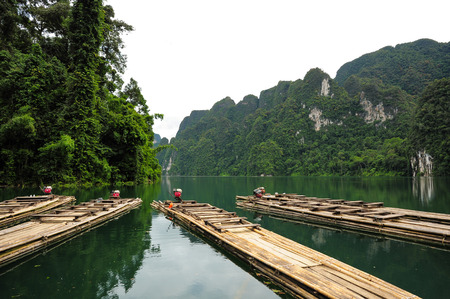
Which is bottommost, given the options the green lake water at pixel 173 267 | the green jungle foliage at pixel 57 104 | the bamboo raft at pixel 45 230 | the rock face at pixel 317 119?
the green lake water at pixel 173 267

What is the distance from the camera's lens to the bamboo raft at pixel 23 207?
10.7 metres

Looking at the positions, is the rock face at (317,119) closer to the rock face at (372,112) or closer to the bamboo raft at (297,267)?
the rock face at (372,112)

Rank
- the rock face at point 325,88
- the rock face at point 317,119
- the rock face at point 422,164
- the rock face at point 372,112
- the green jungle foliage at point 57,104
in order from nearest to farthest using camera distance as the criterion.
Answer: the green jungle foliage at point 57,104 < the rock face at point 422,164 < the rock face at point 372,112 < the rock face at point 317,119 < the rock face at point 325,88

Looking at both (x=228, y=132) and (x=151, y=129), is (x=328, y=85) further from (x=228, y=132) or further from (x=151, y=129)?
(x=151, y=129)

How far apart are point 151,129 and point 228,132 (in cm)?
13129

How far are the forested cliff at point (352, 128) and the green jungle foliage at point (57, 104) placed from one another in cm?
4404

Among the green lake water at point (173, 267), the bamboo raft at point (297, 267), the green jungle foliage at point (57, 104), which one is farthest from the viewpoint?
the green jungle foliage at point (57, 104)

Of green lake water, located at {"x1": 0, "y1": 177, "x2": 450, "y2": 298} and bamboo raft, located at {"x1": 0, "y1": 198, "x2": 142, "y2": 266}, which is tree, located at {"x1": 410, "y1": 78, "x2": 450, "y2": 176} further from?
bamboo raft, located at {"x1": 0, "y1": 198, "x2": 142, "y2": 266}

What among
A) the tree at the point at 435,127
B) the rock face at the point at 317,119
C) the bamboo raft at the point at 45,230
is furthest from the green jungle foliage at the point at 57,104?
the rock face at the point at 317,119

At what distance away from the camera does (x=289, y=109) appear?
465 ft

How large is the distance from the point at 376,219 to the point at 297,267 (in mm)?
6898

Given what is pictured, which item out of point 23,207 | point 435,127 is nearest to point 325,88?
point 435,127

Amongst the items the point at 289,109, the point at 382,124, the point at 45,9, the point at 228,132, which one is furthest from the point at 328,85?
the point at 45,9

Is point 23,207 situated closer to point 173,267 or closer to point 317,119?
point 173,267
